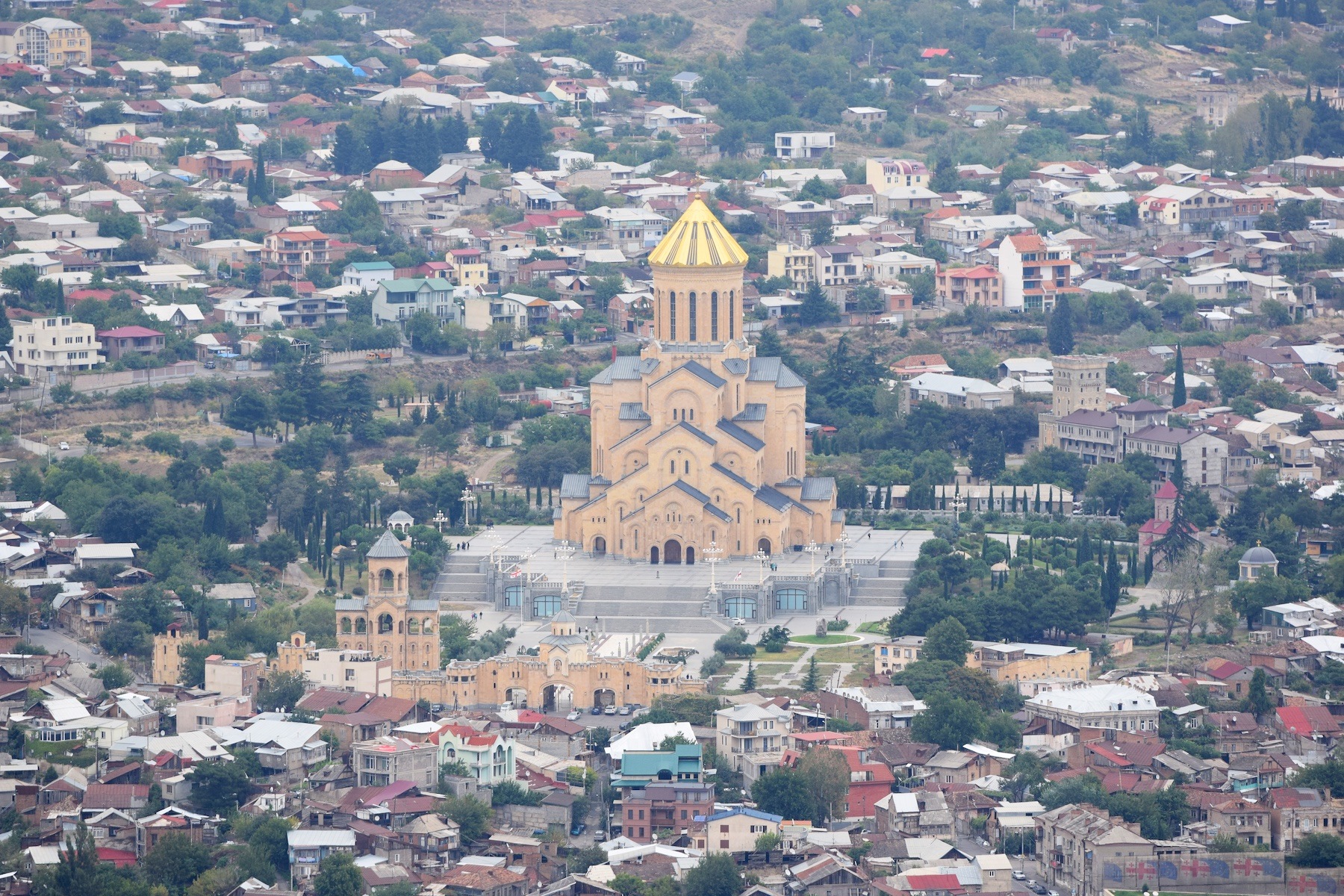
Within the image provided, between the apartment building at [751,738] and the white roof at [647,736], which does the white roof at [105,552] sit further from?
the apartment building at [751,738]

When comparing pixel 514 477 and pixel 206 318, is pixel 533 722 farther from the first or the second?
pixel 206 318

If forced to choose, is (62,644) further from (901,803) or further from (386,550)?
(901,803)

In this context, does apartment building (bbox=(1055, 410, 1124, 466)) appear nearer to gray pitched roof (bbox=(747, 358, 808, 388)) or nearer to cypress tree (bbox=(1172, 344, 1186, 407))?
cypress tree (bbox=(1172, 344, 1186, 407))

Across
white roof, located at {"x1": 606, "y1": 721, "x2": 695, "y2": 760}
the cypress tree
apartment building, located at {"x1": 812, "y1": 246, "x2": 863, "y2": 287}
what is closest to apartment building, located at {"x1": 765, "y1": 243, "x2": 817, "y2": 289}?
apartment building, located at {"x1": 812, "y1": 246, "x2": 863, "y2": 287}

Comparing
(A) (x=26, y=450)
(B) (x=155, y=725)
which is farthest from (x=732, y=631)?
(A) (x=26, y=450)

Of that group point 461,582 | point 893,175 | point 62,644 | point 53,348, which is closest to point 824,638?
point 461,582

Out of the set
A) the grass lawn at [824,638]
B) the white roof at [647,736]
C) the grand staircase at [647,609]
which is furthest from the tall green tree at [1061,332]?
the white roof at [647,736]
